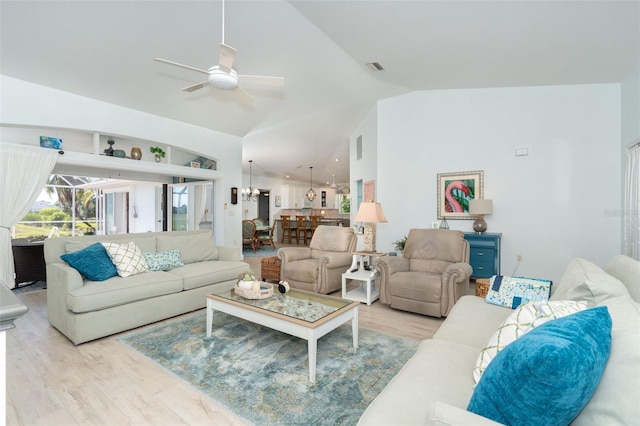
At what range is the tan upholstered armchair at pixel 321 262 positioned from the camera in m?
4.05

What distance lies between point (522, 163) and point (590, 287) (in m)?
3.97

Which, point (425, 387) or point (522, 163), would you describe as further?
point (522, 163)

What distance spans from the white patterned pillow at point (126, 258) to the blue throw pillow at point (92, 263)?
0.06 metres

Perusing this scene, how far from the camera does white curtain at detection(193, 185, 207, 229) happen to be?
6.59m

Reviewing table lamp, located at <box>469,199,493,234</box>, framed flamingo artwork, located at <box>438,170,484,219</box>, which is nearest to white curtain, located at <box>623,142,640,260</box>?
table lamp, located at <box>469,199,493,234</box>

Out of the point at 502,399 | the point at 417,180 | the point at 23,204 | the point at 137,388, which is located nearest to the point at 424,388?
the point at 502,399

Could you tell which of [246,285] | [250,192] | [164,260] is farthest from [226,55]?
[250,192]

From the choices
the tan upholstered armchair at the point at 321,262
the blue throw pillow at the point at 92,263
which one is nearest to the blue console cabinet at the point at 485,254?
the tan upholstered armchair at the point at 321,262

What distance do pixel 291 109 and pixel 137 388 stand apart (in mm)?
5175

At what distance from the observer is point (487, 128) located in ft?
16.1

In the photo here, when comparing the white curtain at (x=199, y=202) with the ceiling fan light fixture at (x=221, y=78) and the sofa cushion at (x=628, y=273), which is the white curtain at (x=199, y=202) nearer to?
the ceiling fan light fixture at (x=221, y=78)

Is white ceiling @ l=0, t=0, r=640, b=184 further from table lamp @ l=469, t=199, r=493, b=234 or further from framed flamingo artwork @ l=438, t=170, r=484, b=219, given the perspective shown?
table lamp @ l=469, t=199, r=493, b=234

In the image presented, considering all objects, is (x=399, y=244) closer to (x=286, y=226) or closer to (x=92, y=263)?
(x=92, y=263)

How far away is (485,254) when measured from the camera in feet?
15.1
